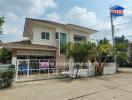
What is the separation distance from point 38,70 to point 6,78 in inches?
193

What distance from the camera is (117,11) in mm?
23234

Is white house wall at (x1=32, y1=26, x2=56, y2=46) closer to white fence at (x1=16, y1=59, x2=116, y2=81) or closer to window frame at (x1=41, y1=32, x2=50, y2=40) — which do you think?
window frame at (x1=41, y1=32, x2=50, y2=40)

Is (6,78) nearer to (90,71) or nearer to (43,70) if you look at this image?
(43,70)

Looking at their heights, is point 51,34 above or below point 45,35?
above

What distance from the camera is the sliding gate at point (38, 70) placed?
573 inches

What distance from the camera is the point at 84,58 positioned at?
1644cm

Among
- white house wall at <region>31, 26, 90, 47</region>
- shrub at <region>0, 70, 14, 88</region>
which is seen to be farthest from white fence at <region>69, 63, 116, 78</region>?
white house wall at <region>31, 26, 90, 47</region>

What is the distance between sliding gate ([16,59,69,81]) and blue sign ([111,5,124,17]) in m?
11.8

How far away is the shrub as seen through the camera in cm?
1134

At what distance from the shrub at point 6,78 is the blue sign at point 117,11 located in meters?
17.5

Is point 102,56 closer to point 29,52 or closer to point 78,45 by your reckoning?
point 78,45

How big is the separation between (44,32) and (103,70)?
9494 mm

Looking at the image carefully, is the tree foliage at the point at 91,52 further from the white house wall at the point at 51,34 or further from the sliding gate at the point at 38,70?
the white house wall at the point at 51,34

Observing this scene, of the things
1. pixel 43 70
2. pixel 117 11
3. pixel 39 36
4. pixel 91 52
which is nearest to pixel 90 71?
pixel 91 52
